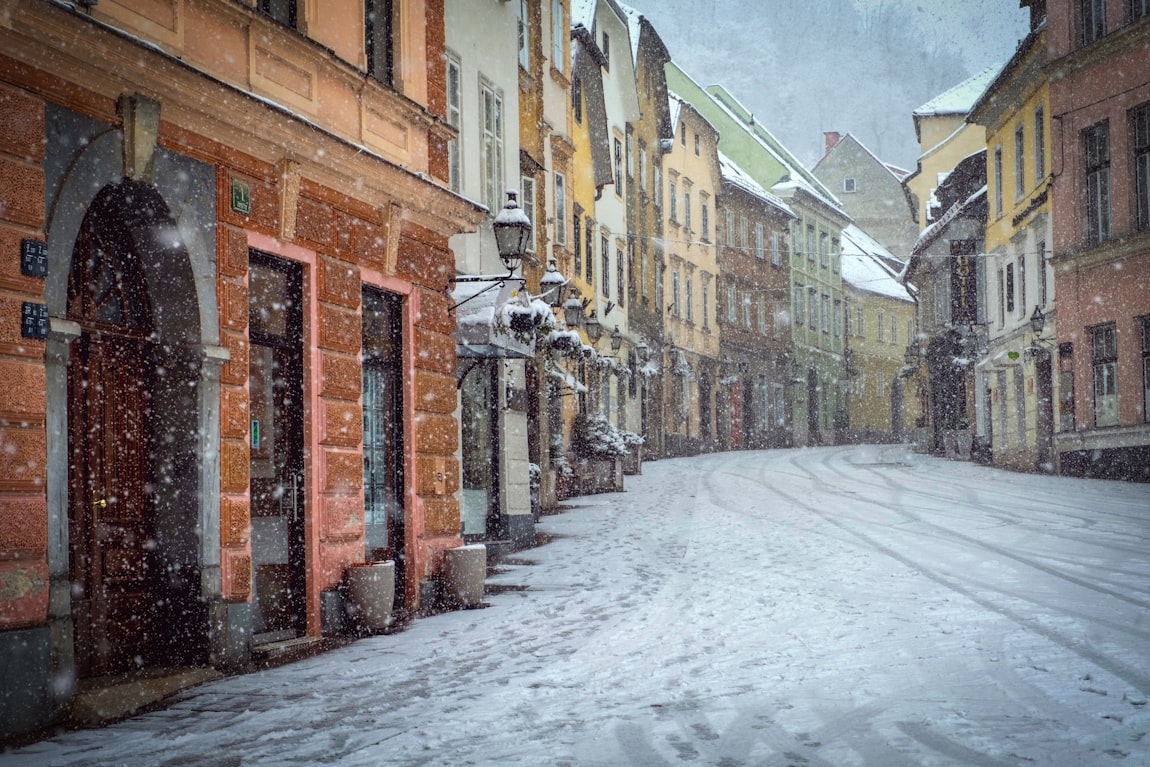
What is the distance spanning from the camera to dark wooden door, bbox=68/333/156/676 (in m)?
7.54

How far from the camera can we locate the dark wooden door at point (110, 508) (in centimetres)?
754

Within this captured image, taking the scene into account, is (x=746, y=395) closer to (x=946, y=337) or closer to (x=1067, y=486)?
(x=946, y=337)

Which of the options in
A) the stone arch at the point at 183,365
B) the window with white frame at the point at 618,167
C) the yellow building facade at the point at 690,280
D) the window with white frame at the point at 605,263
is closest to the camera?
the stone arch at the point at 183,365

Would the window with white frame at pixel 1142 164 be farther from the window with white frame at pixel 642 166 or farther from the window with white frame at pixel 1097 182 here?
the window with white frame at pixel 642 166

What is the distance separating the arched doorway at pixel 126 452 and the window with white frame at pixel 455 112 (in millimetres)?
7327

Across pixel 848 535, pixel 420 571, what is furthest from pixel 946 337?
pixel 420 571

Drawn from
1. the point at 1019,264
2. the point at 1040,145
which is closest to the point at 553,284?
the point at 1040,145

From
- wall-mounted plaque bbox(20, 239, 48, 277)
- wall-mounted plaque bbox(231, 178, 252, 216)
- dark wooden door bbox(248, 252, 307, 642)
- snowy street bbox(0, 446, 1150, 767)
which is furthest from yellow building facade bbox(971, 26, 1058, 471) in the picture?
wall-mounted plaque bbox(20, 239, 48, 277)

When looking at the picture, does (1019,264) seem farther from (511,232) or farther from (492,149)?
(511,232)

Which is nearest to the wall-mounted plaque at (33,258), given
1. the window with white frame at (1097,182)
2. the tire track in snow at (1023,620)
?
the tire track in snow at (1023,620)

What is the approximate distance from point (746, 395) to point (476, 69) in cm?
3561

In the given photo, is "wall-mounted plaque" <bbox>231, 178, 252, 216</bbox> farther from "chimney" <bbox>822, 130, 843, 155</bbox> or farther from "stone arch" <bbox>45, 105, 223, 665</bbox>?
"chimney" <bbox>822, 130, 843, 155</bbox>

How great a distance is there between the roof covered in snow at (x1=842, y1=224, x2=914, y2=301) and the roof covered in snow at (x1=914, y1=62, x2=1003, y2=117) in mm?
11189

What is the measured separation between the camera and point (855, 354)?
63.3 meters
